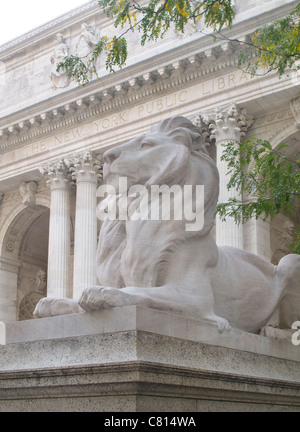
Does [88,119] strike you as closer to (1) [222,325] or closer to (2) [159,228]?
(2) [159,228]

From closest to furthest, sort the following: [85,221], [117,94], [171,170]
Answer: [171,170] → [117,94] → [85,221]

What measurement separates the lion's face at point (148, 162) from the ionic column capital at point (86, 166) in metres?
17.6

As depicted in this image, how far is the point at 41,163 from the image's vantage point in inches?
926

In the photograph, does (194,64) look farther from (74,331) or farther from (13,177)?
(74,331)

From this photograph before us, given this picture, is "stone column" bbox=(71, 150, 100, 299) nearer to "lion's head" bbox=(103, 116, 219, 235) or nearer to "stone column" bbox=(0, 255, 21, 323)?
"stone column" bbox=(0, 255, 21, 323)

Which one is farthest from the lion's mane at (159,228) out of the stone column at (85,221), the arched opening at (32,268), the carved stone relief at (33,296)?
the carved stone relief at (33,296)

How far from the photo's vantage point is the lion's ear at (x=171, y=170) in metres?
4.54

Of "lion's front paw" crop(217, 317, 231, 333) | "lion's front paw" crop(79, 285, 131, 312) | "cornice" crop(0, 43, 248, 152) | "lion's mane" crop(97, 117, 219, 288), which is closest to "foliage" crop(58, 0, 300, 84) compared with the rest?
"lion's mane" crop(97, 117, 219, 288)

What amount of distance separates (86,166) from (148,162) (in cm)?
1779

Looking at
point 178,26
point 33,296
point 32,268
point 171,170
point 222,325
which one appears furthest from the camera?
point 32,268

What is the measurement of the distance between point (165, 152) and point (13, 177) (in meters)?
21.0

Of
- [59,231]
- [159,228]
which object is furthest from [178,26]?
[59,231]

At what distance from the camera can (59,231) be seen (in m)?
22.5
